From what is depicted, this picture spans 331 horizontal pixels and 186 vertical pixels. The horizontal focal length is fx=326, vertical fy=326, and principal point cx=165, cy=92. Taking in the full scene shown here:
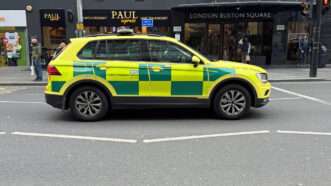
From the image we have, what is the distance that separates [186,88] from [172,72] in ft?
1.40

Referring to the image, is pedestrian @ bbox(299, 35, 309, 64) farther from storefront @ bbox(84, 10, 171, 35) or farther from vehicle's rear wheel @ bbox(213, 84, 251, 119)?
Result: vehicle's rear wheel @ bbox(213, 84, 251, 119)

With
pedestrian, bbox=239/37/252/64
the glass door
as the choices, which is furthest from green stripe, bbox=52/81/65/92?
the glass door

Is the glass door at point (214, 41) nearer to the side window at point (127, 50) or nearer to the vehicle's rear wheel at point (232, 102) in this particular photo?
the vehicle's rear wheel at point (232, 102)

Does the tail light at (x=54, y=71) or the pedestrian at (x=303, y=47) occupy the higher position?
the pedestrian at (x=303, y=47)

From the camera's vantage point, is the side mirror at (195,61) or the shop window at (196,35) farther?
the shop window at (196,35)

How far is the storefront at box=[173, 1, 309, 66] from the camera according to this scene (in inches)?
707

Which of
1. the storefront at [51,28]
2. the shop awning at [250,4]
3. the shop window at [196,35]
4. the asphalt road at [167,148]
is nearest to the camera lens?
the asphalt road at [167,148]

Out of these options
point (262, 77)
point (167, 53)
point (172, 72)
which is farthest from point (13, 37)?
point (262, 77)

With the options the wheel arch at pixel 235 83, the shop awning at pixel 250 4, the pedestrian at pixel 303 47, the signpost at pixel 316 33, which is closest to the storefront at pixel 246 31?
the pedestrian at pixel 303 47

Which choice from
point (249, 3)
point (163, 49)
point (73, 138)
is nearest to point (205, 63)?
point (163, 49)

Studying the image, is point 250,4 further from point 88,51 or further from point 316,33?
point 88,51

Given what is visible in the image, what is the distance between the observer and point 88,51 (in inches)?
255

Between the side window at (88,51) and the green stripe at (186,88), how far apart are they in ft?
5.62

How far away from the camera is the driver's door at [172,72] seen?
21.1 ft
